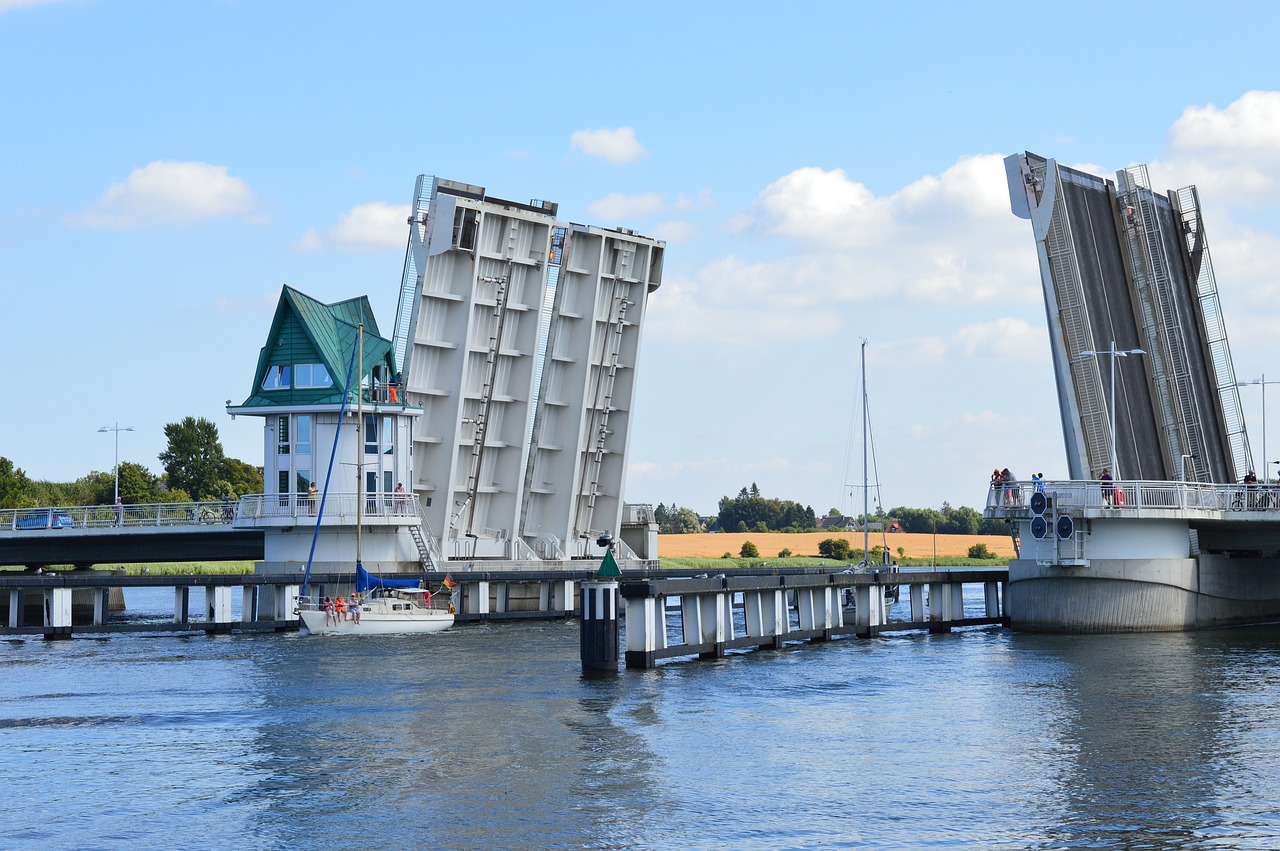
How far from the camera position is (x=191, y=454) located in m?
95.4

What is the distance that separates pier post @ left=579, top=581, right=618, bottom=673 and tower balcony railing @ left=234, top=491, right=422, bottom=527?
1501cm

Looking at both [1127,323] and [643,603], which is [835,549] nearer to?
[1127,323]

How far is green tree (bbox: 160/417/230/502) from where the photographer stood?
3708 inches

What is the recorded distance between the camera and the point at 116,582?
3888cm

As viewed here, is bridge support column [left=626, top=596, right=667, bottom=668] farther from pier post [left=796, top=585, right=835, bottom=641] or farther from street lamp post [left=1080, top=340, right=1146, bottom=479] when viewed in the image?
street lamp post [left=1080, top=340, right=1146, bottom=479]

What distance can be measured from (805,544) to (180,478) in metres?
40.1

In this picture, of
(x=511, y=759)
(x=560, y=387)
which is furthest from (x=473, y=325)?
(x=511, y=759)

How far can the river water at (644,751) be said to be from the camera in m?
15.9

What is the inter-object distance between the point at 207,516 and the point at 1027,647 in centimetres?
2443

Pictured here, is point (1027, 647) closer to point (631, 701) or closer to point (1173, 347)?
point (1173, 347)

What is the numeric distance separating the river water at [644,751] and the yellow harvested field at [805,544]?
63507 millimetres

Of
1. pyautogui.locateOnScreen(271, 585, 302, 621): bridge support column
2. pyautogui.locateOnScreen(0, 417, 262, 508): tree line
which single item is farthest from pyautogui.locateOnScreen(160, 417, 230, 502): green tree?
pyautogui.locateOnScreen(271, 585, 302, 621): bridge support column

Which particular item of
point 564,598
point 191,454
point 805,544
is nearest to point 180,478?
point 191,454

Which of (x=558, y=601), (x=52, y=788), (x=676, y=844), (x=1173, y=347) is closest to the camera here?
(x=676, y=844)
